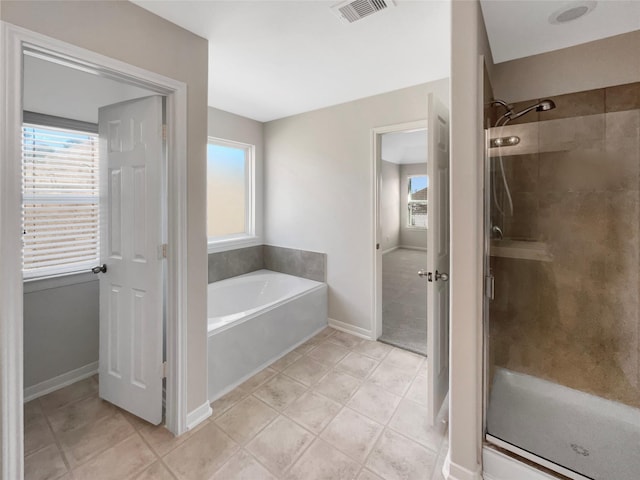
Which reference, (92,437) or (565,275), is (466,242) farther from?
(92,437)

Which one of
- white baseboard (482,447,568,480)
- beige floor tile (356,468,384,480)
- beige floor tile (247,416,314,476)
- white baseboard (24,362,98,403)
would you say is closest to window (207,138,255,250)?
white baseboard (24,362,98,403)

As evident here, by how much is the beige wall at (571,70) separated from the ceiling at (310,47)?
471mm

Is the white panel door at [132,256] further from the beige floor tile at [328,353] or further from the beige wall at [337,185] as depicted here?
the beige wall at [337,185]

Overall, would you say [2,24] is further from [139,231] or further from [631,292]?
[631,292]

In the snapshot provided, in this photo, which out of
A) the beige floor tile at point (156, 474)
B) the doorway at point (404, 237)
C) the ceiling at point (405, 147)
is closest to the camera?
the beige floor tile at point (156, 474)

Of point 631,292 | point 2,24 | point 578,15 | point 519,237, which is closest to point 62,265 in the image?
point 2,24

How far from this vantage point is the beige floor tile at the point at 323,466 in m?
1.50

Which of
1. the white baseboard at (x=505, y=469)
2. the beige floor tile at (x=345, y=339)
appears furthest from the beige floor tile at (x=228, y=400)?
the white baseboard at (x=505, y=469)

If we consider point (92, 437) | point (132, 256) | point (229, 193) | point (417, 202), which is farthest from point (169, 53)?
point (417, 202)

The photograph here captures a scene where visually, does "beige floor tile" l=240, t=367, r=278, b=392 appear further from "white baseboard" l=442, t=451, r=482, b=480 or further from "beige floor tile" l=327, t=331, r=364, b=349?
"white baseboard" l=442, t=451, r=482, b=480

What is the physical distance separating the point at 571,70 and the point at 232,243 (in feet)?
10.8

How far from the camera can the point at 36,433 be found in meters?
1.78

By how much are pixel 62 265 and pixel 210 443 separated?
1757mm

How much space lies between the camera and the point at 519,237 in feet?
6.94
